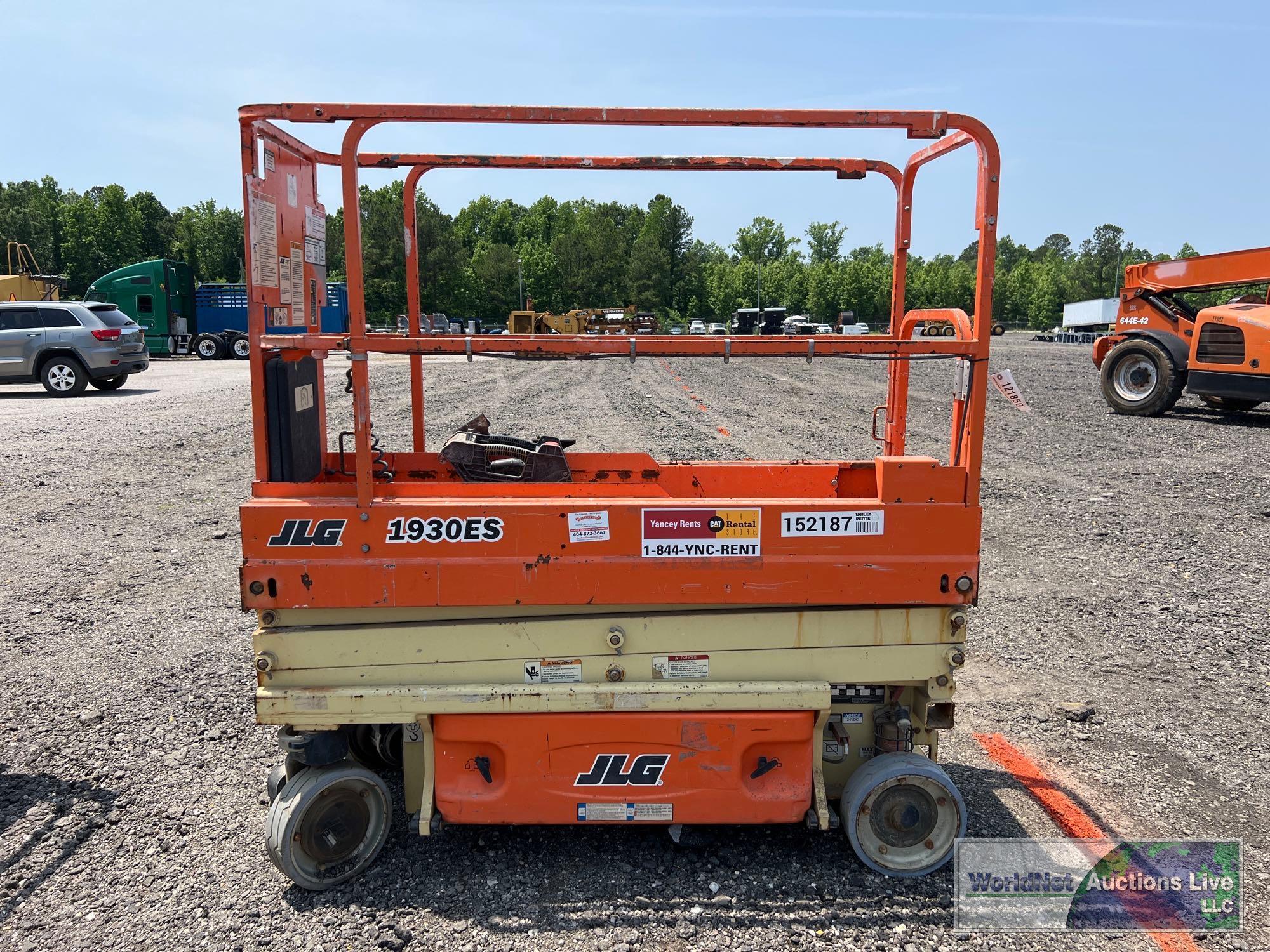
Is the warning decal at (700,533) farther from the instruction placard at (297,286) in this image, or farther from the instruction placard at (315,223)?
the instruction placard at (315,223)

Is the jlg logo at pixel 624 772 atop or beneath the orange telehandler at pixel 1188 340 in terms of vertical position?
beneath

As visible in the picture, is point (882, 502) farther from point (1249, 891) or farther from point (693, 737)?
point (1249, 891)

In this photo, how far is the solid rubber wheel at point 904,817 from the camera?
3.15m

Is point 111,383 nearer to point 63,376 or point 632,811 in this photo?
point 63,376

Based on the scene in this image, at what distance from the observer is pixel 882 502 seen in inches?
120

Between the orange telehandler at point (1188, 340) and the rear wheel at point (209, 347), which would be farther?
the rear wheel at point (209, 347)

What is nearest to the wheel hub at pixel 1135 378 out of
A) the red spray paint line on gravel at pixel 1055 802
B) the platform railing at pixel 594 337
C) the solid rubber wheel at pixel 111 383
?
the red spray paint line on gravel at pixel 1055 802

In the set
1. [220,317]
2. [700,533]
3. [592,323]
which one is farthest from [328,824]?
[220,317]

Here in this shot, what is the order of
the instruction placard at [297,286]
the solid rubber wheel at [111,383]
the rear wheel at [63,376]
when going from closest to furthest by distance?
the instruction placard at [297,286] < the rear wheel at [63,376] < the solid rubber wheel at [111,383]

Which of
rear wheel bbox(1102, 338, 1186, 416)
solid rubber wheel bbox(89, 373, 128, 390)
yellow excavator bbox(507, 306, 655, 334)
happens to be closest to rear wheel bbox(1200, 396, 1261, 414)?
rear wheel bbox(1102, 338, 1186, 416)

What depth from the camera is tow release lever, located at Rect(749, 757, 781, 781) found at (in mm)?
3145

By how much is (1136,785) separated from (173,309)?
31.3m

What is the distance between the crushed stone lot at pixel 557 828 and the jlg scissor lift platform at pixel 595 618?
9.4 inches

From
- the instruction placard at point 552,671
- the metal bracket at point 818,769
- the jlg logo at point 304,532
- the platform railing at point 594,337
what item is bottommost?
the metal bracket at point 818,769
